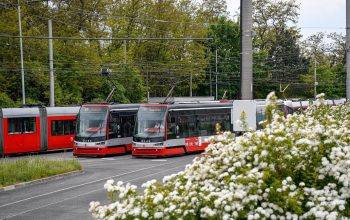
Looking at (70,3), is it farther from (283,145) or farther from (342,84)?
(283,145)

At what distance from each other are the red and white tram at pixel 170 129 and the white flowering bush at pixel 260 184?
80.2ft

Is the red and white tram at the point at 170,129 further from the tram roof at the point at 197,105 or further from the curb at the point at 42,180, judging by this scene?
the curb at the point at 42,180

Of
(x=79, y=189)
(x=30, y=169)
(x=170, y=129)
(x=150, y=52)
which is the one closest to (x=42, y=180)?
(x=30, y=169)

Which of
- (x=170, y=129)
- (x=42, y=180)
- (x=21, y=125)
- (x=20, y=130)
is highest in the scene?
(x=21, y=125)

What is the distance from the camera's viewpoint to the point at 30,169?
2370cm

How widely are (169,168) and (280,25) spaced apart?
57.2 meters

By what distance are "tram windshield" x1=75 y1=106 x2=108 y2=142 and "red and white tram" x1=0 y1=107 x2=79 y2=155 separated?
3328 mm

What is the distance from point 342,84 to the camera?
8375 cm

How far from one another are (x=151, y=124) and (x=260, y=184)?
84.9 ft

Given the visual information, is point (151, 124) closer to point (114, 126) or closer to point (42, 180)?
point (114, 126)

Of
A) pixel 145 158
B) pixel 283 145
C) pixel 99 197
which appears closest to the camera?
pixel 283 145

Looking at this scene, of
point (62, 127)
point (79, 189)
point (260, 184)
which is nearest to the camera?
point (260, 184)

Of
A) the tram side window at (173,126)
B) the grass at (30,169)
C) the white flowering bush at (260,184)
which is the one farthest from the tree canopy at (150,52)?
the white flowering bush at (260,184)

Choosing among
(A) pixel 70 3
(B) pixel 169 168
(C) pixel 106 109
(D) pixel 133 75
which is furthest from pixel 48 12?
(B) pixel 169 168
